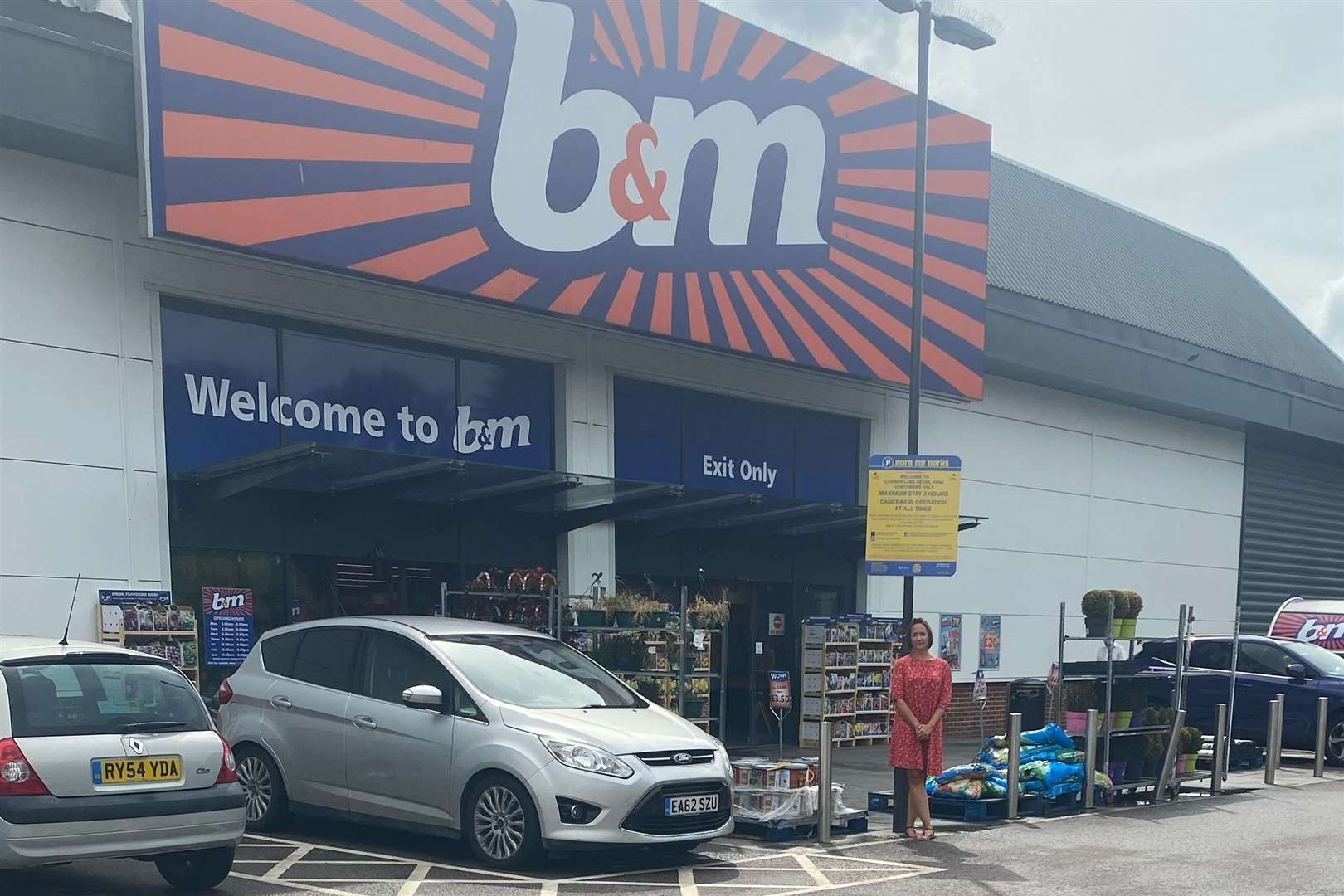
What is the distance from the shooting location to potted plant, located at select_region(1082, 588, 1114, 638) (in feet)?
46.2

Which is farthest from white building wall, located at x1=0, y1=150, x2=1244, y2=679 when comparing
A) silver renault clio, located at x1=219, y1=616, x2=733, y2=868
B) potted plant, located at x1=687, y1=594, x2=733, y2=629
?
silver renault clio, located at x1=219, y1=616, x2=733, y2=868

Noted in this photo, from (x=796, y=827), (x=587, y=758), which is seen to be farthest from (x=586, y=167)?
(x=587, y=758)

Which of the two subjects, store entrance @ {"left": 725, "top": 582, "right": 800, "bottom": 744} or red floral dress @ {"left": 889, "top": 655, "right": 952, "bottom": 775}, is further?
store entrance @ {"left": 725, "top": 582, "right": 800, "bottom": 744}

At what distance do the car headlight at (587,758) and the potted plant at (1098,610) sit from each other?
672 centimetres

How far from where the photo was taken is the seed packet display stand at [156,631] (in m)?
12.4

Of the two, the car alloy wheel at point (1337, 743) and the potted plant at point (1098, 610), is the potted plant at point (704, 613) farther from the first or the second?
the car alloy wheel at point (1337, 743)

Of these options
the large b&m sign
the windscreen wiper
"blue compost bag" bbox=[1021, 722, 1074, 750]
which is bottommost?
"blue compost bag" bbox=[1021, 722, 1074, 750]

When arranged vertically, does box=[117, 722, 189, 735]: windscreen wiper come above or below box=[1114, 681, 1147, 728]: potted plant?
above

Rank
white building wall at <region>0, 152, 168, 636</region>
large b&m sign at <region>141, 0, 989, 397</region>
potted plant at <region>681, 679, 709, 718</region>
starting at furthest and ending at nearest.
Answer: potted plant at <region>681, 679, 709, 718</region>
large b&m sign at <region>141, 0, 989, 397</region>
white building wall at <region>0, 152, 168, 636</region>

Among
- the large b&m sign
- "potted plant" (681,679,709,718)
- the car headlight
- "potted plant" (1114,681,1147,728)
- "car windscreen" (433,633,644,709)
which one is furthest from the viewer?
"potted plant" (681,679,709,718)

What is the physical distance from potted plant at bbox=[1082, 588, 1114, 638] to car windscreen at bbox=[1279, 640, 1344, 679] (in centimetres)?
553

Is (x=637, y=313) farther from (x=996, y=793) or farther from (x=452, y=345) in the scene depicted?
(x=996, y=793)

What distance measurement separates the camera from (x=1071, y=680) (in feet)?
44.1

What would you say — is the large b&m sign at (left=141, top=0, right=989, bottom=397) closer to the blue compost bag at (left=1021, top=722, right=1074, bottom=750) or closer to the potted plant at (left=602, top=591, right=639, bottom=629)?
the potted plant at (left=602, top=591, right=639, bottom=629)
